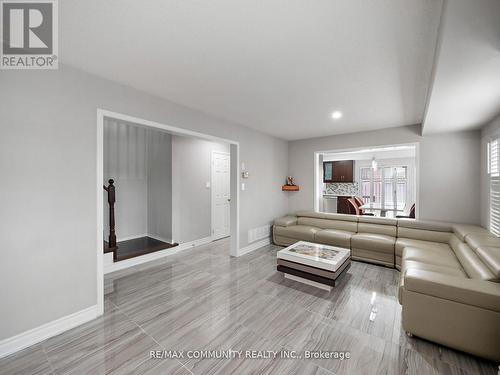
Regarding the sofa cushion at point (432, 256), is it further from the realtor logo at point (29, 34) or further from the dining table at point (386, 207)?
the realtor logo at point (29, 34)

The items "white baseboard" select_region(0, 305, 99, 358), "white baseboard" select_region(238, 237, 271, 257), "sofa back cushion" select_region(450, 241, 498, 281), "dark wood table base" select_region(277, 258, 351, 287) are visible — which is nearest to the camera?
"white baseboard" select_region(0, 305, 99, 358)

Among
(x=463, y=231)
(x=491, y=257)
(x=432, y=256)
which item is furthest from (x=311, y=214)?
(x=491, y=257)

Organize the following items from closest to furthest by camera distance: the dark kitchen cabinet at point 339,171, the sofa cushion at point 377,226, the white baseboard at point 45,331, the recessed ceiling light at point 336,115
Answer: the white baseboard at point 45,331 < the recessed ceiling light at point 336,115 < the sofa cushion at point 377,226 < the dark kitchen cabinet at point 339,171

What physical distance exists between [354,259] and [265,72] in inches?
139

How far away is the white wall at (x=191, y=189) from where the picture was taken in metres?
4.35

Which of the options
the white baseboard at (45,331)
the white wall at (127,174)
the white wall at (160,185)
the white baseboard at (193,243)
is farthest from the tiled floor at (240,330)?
the white wall at (127,174)

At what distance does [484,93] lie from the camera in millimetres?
2039

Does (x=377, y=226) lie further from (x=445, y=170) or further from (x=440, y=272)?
(x=440, y=272)

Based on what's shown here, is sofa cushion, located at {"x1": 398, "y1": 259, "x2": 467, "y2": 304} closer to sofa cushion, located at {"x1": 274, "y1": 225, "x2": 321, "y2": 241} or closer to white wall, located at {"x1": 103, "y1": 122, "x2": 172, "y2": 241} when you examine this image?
sofa cushion, located at {"x1": 274, "y1": 225, "x2": 321, "y2": 241}

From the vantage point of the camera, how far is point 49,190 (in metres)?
1.92

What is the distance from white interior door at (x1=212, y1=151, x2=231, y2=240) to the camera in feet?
16.8

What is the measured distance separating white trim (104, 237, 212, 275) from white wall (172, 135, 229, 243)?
111 mm

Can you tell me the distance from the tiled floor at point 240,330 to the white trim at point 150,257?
276mm

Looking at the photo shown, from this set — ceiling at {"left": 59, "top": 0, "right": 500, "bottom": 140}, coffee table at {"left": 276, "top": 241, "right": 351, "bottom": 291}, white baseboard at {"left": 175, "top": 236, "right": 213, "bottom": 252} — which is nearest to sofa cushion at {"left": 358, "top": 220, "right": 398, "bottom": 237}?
coffee table at {"left": 276, "top": 241, "right": 351, "bottom": 291}
